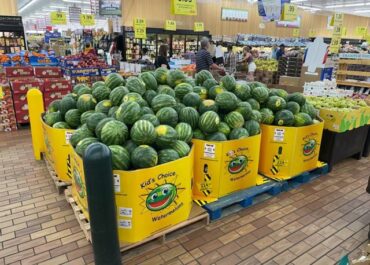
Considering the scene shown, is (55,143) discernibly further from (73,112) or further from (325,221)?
(325,221)

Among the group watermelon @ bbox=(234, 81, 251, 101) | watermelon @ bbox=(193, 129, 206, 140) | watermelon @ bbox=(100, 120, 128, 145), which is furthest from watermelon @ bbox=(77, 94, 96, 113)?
watermelon @ bbox=(234, 81, 251, 101)

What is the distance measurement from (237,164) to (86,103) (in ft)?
5.57

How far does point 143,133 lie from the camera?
231 cm

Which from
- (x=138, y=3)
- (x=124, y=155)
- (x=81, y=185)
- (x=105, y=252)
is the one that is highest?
(x=138, y=3)

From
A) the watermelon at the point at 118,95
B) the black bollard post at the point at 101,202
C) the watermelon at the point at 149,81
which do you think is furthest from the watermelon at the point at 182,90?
the black bollard post at the point at 101,202

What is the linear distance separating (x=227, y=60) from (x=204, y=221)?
9757 millimetres

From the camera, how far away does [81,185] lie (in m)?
2.51

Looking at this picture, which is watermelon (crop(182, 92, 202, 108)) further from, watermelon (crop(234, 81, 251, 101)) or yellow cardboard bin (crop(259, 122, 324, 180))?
yellow cardboard bin (crop(259, 122, 324, 180))

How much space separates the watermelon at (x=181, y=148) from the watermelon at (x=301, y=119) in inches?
62.6

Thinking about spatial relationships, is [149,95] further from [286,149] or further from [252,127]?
[286,149]

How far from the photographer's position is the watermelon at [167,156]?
2371mm

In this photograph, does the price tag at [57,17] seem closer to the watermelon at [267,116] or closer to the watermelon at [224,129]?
the watermelon at [267,116]

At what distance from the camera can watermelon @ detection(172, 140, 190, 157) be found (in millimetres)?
2490

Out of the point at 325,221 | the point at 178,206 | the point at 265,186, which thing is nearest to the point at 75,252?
the point at 178,206
